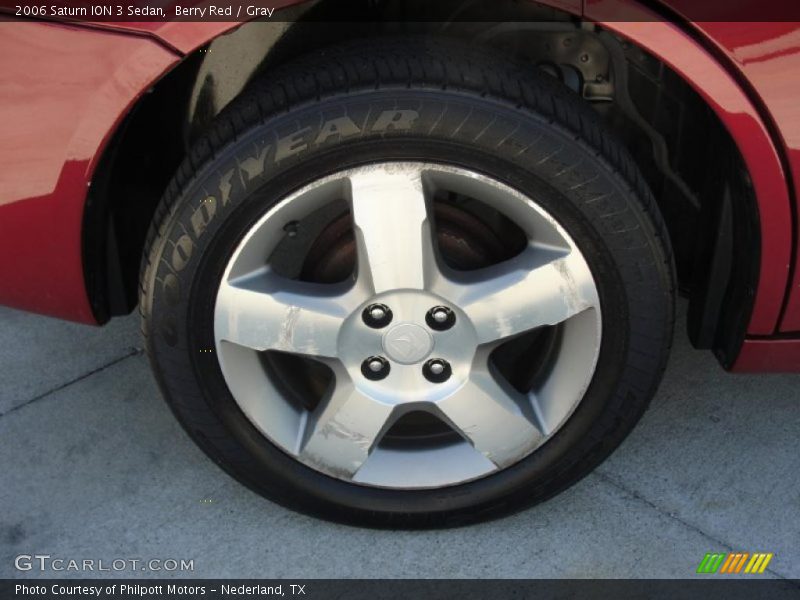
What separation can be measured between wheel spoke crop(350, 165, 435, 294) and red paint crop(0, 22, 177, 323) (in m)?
0.41

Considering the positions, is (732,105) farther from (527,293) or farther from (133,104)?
(133,104)

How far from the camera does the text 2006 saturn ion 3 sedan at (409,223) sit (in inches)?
67.7

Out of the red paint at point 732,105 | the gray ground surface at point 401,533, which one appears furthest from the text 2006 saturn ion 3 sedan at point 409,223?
the gray ground surface at point 401,533

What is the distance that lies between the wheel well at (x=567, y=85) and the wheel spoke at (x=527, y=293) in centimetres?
33

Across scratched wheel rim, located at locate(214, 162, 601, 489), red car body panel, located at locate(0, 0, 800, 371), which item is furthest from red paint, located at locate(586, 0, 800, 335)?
scratched wheel rim, located at locate(214, 162, 601, 489)

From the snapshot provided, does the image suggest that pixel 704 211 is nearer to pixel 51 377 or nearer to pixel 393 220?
pixel 393 220

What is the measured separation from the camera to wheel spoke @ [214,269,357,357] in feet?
6.11

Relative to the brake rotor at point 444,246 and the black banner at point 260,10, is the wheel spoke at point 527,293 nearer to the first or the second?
the brake rotor at point 444,246

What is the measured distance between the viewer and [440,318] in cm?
189

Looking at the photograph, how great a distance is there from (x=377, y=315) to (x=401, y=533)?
0.49 meters

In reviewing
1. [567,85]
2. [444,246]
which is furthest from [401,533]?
[567,85]
